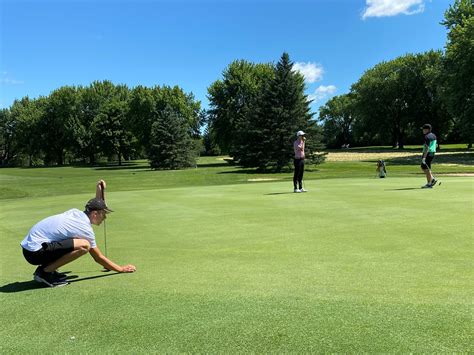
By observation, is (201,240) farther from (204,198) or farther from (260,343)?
(204,198)

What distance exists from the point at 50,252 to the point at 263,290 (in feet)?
9.12

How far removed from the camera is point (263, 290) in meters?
4.99

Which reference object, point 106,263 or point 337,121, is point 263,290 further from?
point 337,121

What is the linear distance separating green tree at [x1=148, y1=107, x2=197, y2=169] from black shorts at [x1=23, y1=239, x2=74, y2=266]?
163ft

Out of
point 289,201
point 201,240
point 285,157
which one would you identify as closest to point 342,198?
point 289,201

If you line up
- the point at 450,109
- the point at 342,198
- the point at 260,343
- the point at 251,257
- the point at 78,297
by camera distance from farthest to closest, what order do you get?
the point at 450,109 → the point at 342,198 → the point at 251,257 → the point at 78,297 → the point at 260,343

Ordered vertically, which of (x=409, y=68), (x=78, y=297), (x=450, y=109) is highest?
(x=409, y=68)

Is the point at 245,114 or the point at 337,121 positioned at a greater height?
the point at 337,121

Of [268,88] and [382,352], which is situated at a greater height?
[268,88]

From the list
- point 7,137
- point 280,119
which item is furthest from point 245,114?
point 7,137

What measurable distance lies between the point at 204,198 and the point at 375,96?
76.9m

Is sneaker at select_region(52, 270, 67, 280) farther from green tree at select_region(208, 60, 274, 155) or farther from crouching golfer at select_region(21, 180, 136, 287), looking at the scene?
green tree at select_region(208, 60, 274, 155)

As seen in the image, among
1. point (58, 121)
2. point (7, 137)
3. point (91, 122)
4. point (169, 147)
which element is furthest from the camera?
point (7, 137)

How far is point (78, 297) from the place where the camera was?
5125 mm
